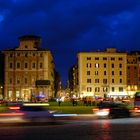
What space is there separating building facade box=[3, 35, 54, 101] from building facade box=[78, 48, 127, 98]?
14.9 meters

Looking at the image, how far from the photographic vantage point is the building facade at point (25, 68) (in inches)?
6142

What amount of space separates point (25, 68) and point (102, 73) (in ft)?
90.1

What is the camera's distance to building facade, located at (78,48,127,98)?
551 ft

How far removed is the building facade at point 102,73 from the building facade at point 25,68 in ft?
49.0

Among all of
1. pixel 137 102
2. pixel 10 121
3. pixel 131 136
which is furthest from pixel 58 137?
pixel 137 102

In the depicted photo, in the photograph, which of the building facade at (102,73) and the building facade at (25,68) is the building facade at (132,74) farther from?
the building facade at (25,68)

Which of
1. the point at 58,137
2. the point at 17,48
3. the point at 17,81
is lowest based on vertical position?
the point at 58,137

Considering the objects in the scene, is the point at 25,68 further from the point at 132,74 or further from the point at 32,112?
the point at 32,112

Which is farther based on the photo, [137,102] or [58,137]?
[137,102]

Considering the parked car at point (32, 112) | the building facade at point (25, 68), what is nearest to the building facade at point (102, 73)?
the building facade at point (25, 68)

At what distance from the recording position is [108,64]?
170m

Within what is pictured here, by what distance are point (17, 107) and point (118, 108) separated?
12.9m

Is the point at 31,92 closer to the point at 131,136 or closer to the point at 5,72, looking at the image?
the point at 5,72

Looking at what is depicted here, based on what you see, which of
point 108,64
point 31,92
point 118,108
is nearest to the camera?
point 118,108
